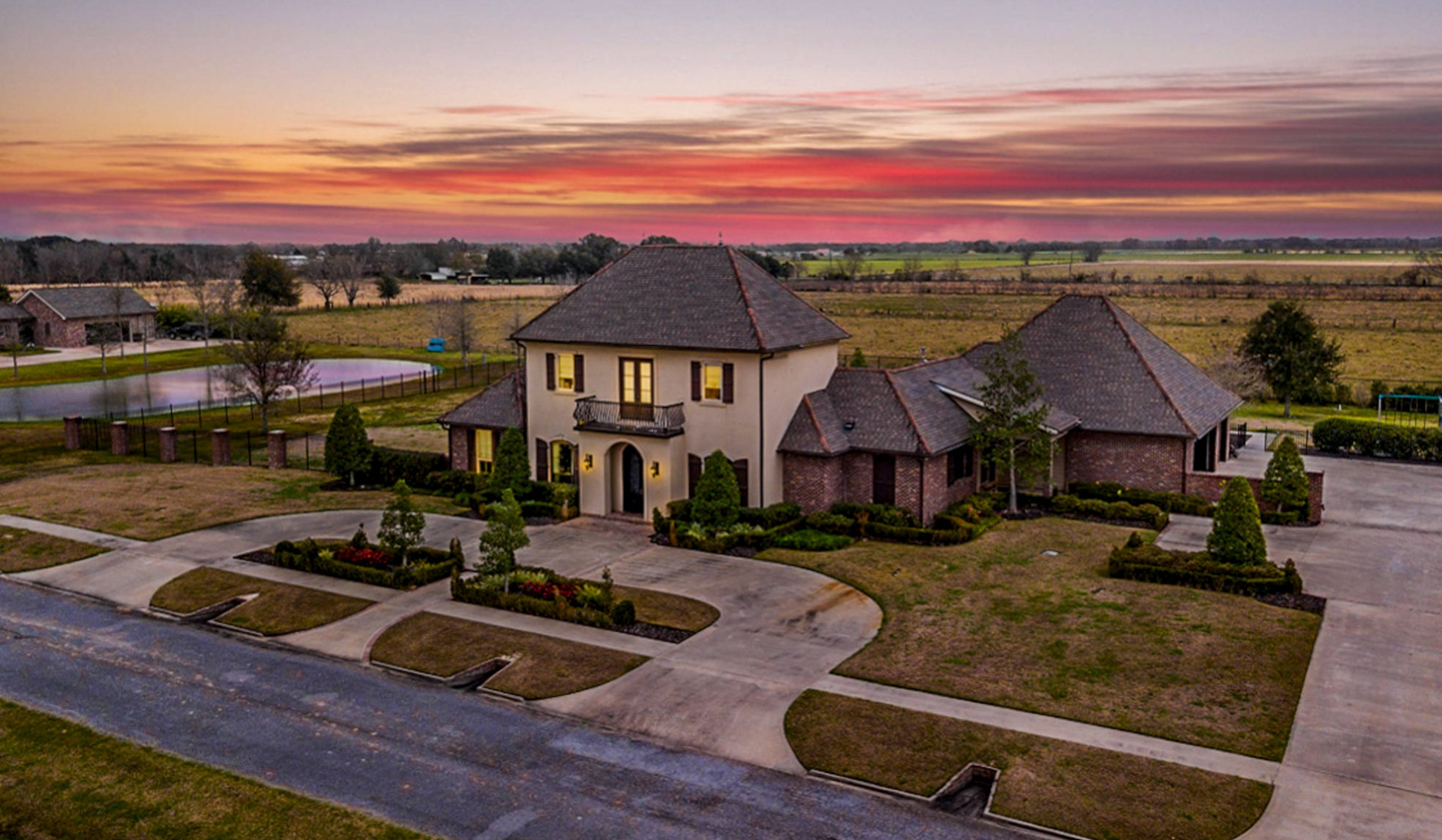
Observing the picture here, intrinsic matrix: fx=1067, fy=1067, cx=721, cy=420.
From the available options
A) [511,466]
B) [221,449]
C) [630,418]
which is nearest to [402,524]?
[511,466]

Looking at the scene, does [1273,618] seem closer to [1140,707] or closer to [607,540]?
Answer: [1140,707]

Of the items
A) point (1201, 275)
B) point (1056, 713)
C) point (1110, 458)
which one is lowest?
point (1056, 713)

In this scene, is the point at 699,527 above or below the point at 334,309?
below

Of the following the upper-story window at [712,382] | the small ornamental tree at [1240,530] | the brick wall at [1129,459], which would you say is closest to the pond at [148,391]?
the upper-story window at [712,382]

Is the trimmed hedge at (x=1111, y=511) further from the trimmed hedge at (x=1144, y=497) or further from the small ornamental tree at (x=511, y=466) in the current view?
the small ornamental tree at (x=511, y=466)

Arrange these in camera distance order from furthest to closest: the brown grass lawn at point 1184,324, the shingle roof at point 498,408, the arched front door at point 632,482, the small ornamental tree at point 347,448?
the brown grass lawn at point 1184,324
the small ornamental tree at point 347,448
the shingle roof at point 498,408
the arched front door at point 632,482

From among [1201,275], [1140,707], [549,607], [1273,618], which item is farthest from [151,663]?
[1201,275]
